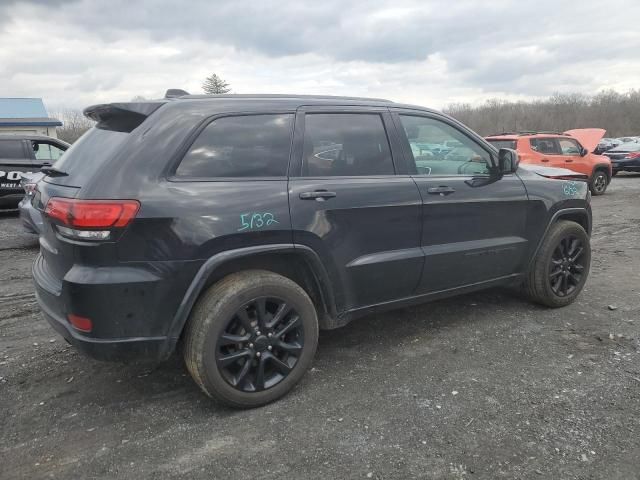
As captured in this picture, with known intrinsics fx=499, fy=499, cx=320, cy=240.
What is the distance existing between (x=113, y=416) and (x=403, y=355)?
1971 millimetres

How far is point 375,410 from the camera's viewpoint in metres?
2.93

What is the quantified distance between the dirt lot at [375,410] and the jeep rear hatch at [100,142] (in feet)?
4.49

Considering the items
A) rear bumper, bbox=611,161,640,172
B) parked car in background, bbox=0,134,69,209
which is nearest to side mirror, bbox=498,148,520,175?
parked car in background, bbox=0,134,69,209

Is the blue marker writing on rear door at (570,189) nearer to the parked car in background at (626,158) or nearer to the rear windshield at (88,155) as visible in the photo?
the rear windshield at (88,155)

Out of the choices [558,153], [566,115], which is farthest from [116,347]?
[566,115]

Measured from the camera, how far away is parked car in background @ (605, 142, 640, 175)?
59.3 ft

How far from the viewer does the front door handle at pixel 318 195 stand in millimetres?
2994

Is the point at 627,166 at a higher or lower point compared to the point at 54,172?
lower

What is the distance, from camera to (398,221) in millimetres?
3381

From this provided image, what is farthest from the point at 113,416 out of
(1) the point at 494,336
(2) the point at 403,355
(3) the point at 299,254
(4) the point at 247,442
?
(1) the point at 494,336

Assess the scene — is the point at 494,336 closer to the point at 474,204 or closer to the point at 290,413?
the point at 474,204

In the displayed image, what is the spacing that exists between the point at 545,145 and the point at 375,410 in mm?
11679

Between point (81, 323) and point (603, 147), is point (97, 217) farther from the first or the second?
point (603, 147)

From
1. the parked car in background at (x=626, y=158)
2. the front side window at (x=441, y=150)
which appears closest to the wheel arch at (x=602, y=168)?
the parked car in background at (x=626, y=158)
